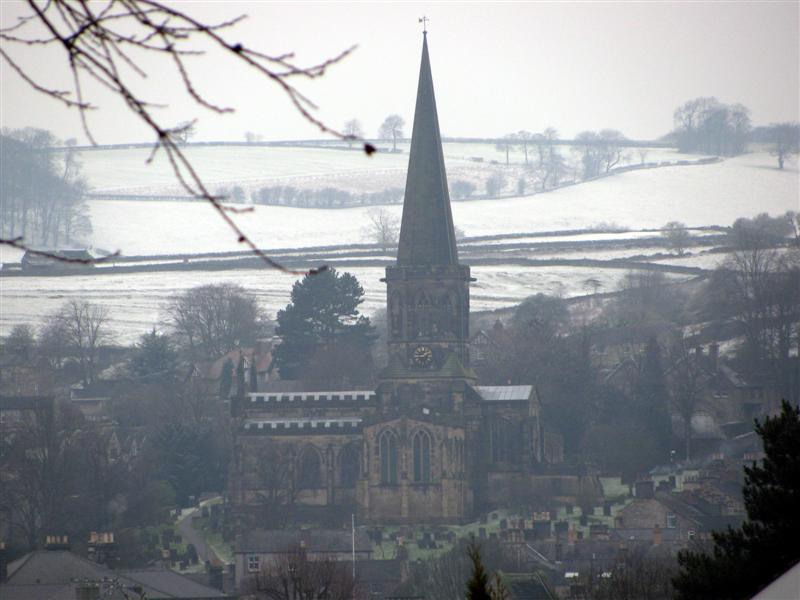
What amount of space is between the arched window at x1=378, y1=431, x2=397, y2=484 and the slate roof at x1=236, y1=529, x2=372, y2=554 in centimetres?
972

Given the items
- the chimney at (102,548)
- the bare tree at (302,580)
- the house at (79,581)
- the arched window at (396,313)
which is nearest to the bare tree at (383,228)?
the arched window at (396,313)

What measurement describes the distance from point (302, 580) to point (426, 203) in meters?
39.5

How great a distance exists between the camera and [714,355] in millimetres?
107688

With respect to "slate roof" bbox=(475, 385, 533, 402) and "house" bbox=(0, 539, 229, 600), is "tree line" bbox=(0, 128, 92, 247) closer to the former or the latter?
"slate roof" bbox=(475, 385, 533, 402)

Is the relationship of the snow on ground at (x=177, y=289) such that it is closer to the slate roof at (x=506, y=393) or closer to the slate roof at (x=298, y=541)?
the slate roof at (x=506, y=393)

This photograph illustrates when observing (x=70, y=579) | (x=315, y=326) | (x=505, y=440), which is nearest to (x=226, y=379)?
(x=315, y=326)

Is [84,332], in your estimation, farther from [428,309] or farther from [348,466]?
[348,466]

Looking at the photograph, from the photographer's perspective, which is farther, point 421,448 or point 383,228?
point 383,228

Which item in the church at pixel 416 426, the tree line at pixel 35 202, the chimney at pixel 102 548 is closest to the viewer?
the chimney at pixel 102 548

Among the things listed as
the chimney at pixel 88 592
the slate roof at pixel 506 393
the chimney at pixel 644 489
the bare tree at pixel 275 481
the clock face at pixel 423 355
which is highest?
the clock face at pixel 423 355

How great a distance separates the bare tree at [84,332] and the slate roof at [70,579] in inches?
2132

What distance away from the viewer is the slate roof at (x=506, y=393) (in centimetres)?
9094

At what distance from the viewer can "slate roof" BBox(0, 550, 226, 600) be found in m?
55.7

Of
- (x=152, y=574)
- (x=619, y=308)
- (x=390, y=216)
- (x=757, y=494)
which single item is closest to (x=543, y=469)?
(x=152, y=574)
